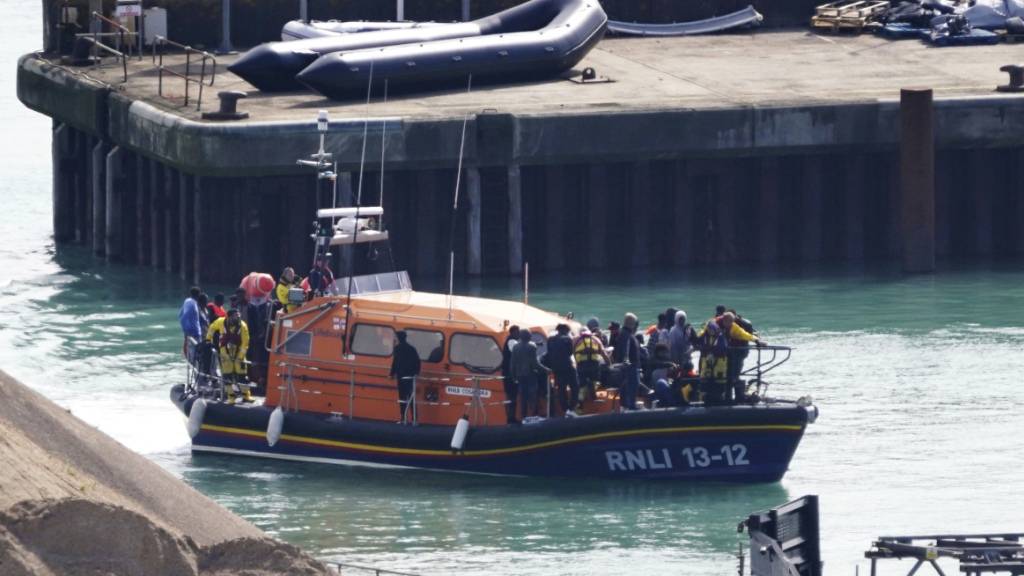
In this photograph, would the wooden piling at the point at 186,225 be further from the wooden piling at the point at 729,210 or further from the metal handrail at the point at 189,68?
the wooden piling at the point at 729,210

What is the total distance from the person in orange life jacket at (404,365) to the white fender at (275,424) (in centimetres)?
130

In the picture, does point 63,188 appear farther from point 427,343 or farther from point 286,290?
point 427,343

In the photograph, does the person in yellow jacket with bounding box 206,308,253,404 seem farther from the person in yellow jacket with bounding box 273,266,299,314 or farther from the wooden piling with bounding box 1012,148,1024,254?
the wooden piling with bounding box 1012,148,1024,254

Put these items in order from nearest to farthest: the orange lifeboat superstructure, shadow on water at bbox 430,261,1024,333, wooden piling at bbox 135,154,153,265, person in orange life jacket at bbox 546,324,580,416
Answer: person in orange life jacket at bbox 546,324,580,416
the orange lifeboat superstructure
shadow on water at bbox 430,261,1024,333
wooden piling at bbox 135,154,153,265

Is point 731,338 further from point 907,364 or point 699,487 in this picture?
point 907,364

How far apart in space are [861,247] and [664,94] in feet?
12.6

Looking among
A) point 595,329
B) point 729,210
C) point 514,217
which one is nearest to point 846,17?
point 729,210

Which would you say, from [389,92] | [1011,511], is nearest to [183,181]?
[389,92]

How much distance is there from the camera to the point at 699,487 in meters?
21.2

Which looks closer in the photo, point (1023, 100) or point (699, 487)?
point (699, 487)

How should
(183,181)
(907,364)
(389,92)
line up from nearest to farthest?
(907,364) < (183,181) < (389,92)

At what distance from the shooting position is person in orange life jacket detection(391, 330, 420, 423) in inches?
832

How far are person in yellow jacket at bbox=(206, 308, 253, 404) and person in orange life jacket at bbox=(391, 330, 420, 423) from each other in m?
1.83

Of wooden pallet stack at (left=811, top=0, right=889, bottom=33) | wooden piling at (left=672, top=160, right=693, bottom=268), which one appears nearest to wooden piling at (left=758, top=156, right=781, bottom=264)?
wooden piling at (left=672, top=160, right=693, bottom=268)
